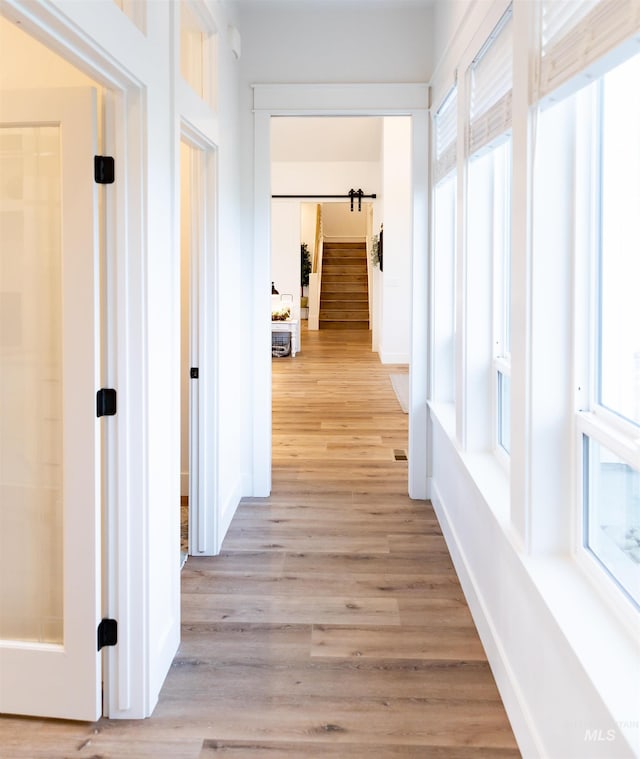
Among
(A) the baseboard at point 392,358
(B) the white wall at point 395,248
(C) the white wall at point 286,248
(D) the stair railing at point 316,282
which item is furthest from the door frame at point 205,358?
(D) the stair railing at point 316,282

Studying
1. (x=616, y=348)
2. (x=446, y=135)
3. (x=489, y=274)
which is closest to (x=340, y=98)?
(x=446, y=135)

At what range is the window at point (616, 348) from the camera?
158 centimetres

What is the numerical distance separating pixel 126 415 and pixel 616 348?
141cm

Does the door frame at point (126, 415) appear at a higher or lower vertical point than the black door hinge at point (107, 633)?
higher

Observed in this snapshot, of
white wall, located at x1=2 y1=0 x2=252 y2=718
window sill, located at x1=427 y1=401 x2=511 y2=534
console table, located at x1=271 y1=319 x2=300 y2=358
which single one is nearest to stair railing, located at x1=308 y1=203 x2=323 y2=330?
console table, located at x1=271 y1=319 x2=300 y2=358

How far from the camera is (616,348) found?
1728 mm

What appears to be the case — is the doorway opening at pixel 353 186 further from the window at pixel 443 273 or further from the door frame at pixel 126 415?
the door frame at pixel 126 415

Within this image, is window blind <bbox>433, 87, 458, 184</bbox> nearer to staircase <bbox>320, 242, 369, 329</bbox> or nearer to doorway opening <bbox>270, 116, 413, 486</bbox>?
doorway opening <bbox>270, 116, 413, 486</bbox>

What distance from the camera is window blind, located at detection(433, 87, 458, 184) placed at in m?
3.43

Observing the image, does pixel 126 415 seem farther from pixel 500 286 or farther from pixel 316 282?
pixel 316 282

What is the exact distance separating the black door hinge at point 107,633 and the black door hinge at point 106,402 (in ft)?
2.15

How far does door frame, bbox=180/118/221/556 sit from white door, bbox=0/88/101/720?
1.34 metres

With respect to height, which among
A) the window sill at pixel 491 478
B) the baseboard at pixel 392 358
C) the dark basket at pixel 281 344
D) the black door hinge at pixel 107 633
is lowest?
the black door hinge at pixel 107 633

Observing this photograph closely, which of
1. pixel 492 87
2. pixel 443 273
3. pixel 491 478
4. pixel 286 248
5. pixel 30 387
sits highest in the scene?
pixel 286 248
